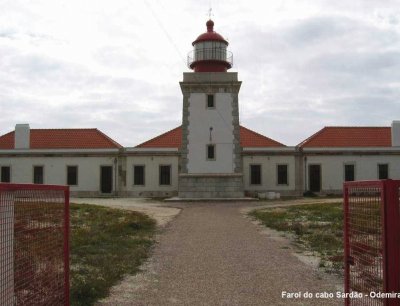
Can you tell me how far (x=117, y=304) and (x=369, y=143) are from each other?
85.3ft

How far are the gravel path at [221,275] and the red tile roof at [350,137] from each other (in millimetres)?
19188

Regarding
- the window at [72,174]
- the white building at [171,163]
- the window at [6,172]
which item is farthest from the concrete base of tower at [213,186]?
the window at [6,172]

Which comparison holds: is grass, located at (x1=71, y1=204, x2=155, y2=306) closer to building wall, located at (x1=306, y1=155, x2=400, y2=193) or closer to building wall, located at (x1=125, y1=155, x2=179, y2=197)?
building wall, located at (x1=125, y1=155, x2=179, y2=197)

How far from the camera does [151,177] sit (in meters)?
28.0

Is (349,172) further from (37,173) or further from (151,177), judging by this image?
(37,173)

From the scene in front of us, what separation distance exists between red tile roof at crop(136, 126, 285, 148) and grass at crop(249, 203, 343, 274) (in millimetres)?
11027

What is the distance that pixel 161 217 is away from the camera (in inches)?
603

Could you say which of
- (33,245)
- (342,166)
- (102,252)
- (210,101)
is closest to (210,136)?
(210,101)

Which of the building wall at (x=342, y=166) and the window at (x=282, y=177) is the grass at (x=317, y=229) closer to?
the window at (x=282, y=177)

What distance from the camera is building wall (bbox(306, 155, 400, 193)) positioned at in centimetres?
2786

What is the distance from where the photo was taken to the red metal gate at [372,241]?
3.07 metres

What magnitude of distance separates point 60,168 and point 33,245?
25496 mm

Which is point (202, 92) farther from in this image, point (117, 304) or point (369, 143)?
point (117, 304)

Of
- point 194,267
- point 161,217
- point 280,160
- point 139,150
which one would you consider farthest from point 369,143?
point 194,267
